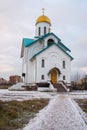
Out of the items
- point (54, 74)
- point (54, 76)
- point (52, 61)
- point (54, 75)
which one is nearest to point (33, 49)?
point (52, 61)

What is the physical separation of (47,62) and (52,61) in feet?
3.04

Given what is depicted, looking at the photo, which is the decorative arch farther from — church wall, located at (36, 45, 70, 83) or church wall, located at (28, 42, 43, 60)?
church wall, located at (28, 42, 43, 60)

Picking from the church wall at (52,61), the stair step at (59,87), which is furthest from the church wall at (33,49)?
the stair step at (59,87)

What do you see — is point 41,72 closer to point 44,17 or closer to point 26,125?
point 44,17

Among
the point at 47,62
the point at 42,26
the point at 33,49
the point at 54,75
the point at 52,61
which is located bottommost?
the point at 54,75

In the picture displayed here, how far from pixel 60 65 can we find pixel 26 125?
29.8 meters

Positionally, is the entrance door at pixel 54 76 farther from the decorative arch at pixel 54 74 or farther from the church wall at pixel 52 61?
the church wall at pixel 52 61

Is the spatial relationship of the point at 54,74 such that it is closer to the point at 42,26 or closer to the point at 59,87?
the point at 59,87

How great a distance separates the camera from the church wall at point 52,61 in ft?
119

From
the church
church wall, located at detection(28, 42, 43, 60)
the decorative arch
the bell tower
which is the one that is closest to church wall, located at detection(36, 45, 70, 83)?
the church

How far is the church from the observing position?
3628 centimetres

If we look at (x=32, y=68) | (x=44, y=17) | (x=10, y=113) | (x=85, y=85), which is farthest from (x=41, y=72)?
(x=10, y=113)

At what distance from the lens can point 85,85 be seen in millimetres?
42188

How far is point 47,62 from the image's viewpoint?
120 feet
